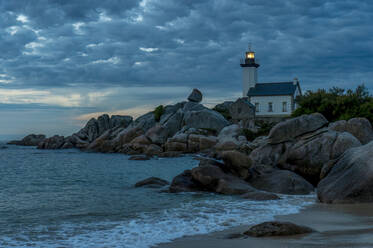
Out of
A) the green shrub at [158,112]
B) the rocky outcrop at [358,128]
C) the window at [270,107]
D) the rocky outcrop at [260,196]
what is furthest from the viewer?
the window at [270,107]

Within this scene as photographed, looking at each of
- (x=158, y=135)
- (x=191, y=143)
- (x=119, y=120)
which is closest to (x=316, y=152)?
(x=191, y=143)

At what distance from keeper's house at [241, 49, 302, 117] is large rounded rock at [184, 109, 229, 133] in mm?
11621

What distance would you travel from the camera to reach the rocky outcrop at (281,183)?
1411 cm

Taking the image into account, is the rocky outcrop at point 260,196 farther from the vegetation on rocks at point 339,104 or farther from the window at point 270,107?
the window at point 270,107

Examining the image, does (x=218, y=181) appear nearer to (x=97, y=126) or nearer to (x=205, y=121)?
(x=205, y=121)

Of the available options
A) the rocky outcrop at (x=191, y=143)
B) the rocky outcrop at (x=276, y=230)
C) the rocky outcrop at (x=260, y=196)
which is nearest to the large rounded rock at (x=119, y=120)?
the rocky outcrop at (x=191, y=143)

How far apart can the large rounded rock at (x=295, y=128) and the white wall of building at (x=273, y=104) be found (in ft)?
127

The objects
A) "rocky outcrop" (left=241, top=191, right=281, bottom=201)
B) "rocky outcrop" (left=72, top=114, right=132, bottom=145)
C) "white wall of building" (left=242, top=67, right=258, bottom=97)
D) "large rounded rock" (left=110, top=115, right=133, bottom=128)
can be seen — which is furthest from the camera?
"large rounded rock" (left=110, top=115, right=133, bottom=128)

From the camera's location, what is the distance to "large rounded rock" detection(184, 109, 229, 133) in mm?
47656

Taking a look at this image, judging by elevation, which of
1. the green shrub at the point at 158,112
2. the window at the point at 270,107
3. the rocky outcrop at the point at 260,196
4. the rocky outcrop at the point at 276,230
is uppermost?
the window at the point at 270,107

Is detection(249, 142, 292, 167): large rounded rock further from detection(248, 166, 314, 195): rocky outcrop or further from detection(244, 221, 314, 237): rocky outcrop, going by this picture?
detection(244, 221, 314, 237): rocky outcrop

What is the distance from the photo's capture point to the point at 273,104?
58000 mm

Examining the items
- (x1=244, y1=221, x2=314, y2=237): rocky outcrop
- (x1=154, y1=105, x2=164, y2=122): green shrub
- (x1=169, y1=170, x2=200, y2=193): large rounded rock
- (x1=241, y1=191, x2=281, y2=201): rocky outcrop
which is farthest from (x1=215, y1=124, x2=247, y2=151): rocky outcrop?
(x1=244, y1=221, x2=314, y2=237): rocky outcrop

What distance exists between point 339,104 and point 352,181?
22.2m
